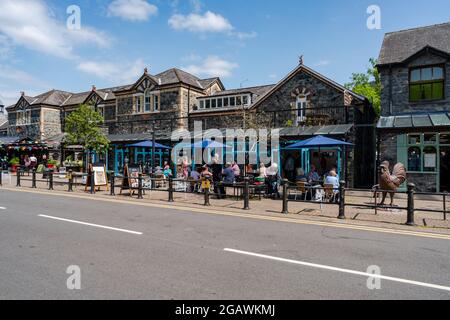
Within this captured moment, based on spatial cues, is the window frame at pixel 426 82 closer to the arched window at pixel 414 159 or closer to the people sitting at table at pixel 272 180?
the arched window at pixel 414 159

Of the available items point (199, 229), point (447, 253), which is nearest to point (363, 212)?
point (447, 253)

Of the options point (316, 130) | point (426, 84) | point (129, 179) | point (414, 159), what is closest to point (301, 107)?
point (316, 130)

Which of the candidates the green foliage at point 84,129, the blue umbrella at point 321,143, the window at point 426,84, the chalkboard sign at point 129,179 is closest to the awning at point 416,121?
the window at point 426,84

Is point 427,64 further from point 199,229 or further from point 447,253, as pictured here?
point 199,229

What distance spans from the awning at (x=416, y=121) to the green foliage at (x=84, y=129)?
1773cm

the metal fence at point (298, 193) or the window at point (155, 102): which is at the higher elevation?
the window at point (155, 102)

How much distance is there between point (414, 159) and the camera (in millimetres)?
16234

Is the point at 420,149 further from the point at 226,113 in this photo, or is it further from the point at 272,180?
the point at 226,113

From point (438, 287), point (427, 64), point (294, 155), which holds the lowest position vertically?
point (438, 287)

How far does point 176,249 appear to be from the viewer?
581cm

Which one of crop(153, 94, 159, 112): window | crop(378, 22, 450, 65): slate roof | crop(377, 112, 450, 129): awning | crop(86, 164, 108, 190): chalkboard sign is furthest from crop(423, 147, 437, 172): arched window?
crop(153, 94, 159, 112): window

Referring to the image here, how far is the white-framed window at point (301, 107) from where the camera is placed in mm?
21073

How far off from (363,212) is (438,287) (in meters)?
6.34

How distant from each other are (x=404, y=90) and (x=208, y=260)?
54.0 ft
